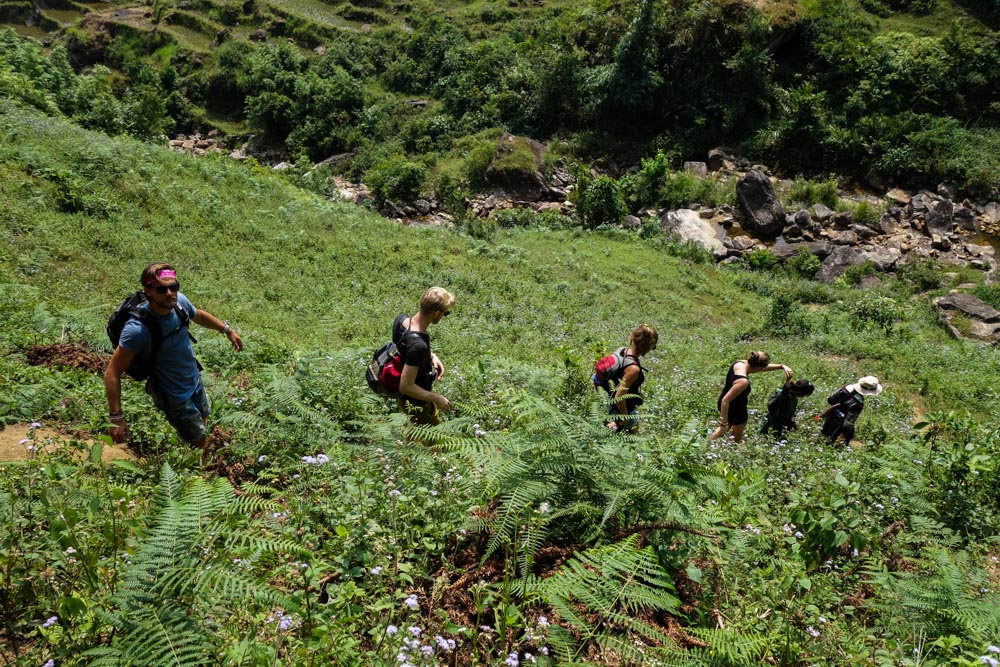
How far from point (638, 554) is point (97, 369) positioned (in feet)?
20.0

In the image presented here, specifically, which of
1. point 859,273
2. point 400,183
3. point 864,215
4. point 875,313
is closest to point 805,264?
point 859,273

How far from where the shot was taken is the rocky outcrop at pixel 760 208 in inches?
928

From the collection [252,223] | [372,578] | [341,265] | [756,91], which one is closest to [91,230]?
[252,223]

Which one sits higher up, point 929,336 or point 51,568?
point 51,568

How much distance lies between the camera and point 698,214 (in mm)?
24656

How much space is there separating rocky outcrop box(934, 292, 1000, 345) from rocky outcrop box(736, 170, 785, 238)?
7.04 m

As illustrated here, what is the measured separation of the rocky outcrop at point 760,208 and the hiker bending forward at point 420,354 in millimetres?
22701

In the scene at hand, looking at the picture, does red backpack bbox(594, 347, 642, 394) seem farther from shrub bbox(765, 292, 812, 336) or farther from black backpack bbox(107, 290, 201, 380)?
shrub bbox(765, 292, 812, 336)

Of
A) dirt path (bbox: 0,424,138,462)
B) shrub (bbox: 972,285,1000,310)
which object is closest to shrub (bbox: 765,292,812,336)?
shrub (bbox: 972,285,1000,310)

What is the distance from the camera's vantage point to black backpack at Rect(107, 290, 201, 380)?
3951mm

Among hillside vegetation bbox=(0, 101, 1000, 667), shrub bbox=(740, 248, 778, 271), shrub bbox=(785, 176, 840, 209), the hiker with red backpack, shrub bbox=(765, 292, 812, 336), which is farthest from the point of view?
shrub bbox=(785, 176, 840, 209)

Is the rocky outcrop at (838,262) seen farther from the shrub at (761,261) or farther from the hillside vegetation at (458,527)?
the hillside vegetation at (458,527)

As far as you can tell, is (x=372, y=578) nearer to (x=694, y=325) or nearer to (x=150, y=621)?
(x=150, y=621)

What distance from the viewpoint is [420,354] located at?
436 cm
